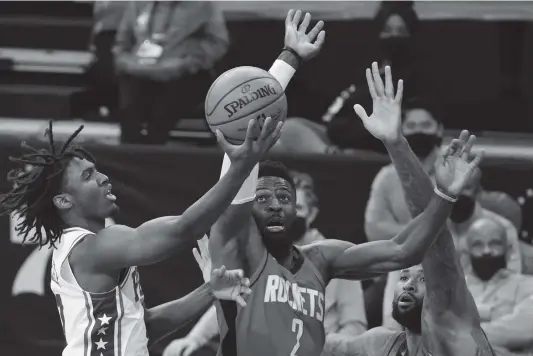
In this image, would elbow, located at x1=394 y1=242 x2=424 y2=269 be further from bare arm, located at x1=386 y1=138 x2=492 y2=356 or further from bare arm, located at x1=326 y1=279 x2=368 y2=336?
bare arm, located at x1=326 y1=279 x2=368 y2=336

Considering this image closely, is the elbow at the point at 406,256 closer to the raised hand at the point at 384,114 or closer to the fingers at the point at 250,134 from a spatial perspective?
the raised hand at the point at 384,114

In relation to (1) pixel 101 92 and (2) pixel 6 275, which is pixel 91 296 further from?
(1) pixel 101 92

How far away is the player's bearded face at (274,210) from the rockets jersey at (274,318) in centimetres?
10

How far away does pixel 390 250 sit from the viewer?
4891 millimetres

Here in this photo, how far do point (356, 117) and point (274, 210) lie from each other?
2.79m

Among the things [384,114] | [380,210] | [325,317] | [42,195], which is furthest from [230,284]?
[380,210]

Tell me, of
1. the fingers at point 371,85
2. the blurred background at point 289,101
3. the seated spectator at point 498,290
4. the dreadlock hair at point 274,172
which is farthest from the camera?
the blurred background at point 289,101

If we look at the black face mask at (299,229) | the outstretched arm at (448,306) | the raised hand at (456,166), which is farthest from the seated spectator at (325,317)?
the raised hand at (456,166)

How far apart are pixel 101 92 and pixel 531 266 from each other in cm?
344

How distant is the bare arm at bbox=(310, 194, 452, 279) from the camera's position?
15.5 ft

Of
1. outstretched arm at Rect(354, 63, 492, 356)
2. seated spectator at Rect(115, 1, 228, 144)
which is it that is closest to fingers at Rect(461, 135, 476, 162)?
outstretched arm at Rect(354, 63, 492, 356)

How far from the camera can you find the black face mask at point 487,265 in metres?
6.94

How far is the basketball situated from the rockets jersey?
26.3 inches

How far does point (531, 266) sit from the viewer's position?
719 cm
